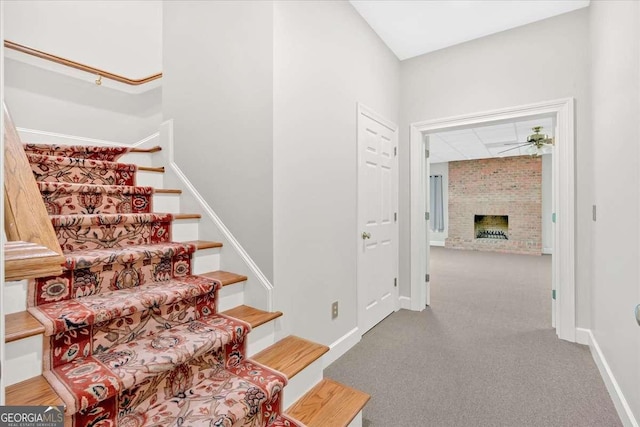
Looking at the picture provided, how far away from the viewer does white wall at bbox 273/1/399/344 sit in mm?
1881

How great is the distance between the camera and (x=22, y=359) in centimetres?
105

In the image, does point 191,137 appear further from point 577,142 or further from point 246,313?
point 577,142

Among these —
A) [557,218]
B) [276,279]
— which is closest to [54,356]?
[276,279]

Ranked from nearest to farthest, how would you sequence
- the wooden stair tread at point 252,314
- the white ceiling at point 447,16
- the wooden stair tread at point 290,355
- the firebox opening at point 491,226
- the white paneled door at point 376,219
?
the wooden stair tread at point 290,355
the wooden stair tread at point 252,314
the white ceiling at point 447,16
the white paneled door at point 376,219
the firebox opening at point 491,226

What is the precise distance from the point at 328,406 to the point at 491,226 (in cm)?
863

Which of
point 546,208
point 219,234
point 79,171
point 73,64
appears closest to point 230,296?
point 219,234

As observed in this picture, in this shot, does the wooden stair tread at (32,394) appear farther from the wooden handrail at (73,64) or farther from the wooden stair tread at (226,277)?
the wooden handrail at (73,64)

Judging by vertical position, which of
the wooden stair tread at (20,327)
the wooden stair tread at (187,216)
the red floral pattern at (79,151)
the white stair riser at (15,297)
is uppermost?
the red floral pattern at (79,151)

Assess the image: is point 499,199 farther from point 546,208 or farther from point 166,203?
point 166,203

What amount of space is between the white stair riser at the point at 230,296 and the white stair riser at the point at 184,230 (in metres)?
0.53

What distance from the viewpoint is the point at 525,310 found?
11.2ft

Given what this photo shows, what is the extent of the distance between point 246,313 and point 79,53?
3113 millimetres

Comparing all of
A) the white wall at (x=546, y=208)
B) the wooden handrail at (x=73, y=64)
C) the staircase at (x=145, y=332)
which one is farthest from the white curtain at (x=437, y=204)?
the staircase at (x=145, y=332)

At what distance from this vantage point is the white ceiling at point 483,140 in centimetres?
527
